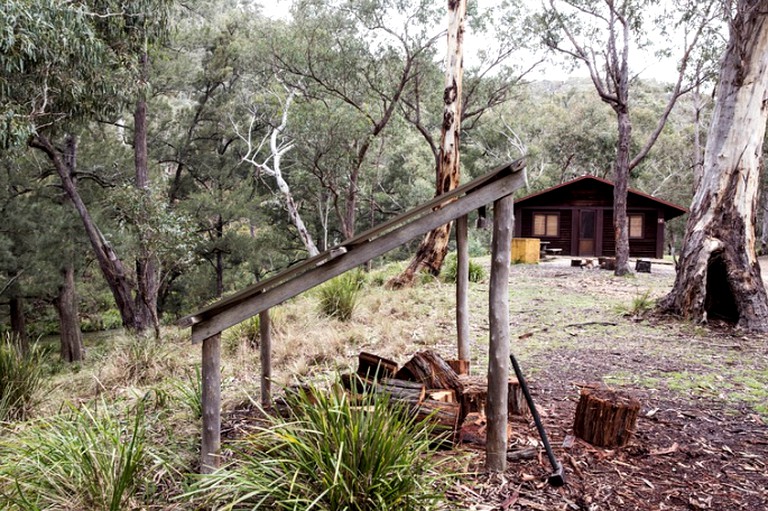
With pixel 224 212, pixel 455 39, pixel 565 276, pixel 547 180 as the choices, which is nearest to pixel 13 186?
pixel 224 212

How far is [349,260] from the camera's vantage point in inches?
113

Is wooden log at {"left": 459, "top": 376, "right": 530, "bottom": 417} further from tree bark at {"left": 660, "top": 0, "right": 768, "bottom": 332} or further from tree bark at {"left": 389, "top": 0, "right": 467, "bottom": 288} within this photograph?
tree bark at {"left": 389, "top": 0, "right": 467, "bottom": 288}

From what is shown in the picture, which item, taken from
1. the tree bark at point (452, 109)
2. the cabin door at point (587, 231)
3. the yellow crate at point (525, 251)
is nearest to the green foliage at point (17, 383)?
the tree bark at point (452, 109)

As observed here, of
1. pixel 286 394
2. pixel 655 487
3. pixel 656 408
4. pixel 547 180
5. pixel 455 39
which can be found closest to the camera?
pixel 655 487

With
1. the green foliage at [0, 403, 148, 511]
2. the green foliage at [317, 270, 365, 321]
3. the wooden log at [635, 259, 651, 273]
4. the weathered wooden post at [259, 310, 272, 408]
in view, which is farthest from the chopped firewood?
the wooden log at [635, 259, 651, 273]

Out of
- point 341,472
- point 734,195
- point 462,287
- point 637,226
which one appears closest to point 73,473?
point 341,472

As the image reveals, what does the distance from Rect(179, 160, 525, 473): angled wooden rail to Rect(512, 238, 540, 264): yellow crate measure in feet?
52.0

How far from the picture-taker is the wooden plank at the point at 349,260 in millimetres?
2760

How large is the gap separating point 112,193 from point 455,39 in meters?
8.25

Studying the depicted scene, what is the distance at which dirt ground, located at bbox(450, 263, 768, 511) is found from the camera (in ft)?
9.42

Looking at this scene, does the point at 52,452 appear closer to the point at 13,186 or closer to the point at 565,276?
the point at 565,276

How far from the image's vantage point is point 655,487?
118 inches

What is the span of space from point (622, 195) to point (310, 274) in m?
14.4

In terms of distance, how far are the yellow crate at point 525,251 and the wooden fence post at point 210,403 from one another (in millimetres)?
16450
